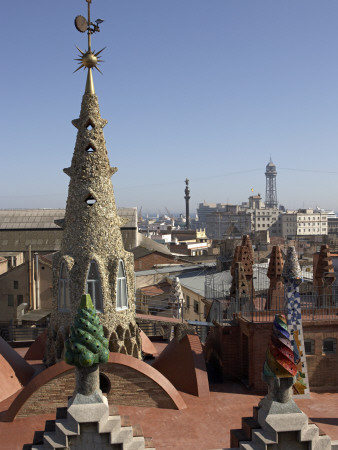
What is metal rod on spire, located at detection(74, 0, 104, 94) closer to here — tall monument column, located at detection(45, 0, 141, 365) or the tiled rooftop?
tall monument column, located at detection(45, 0, 141, 365)

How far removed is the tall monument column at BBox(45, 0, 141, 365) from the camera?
17453mm

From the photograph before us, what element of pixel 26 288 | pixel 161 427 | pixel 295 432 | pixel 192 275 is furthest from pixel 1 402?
pixel 192 275

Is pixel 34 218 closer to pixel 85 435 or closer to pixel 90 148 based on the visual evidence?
pixel 90 148

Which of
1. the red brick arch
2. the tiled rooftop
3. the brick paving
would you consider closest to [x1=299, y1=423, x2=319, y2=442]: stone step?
the brick paving

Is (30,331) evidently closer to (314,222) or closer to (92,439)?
(92,439)

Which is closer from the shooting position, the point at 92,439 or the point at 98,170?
the point at 92,439

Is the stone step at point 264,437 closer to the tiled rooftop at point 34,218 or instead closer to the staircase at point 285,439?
the staircase at point 285,439

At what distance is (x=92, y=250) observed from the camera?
57.4 ft

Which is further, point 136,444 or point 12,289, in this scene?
point 12,289

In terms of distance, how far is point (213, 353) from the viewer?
21.7 metres

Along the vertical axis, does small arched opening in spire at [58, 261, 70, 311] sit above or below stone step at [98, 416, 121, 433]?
above

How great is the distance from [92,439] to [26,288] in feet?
109

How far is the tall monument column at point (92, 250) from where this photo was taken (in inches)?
687

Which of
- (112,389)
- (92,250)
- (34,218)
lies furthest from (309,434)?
(34,218)
